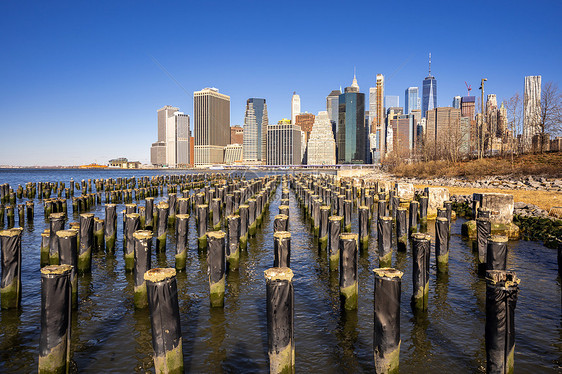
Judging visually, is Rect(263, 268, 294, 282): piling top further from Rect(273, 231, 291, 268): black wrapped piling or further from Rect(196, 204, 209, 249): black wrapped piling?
Rect(196, 204, 209, 249): black wrapped piling

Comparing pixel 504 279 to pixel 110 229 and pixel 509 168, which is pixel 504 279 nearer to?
pixel 110 229

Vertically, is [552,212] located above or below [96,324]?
above

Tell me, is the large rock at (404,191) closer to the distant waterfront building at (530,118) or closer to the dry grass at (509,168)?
the dry grass at (509,168)

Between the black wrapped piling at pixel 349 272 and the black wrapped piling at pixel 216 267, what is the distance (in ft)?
10.6

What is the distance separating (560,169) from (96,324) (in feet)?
146

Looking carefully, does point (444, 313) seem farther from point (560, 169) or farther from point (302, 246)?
point (560, 169)

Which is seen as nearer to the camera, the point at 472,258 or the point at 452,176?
the point at 472,258

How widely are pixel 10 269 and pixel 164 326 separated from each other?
230 inches

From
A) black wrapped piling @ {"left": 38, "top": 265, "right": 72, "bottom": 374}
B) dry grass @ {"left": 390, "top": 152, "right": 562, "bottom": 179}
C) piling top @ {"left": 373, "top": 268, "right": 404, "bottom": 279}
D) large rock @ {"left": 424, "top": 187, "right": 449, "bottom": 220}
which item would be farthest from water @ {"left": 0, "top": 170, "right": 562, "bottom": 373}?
dry grass @ {"left": 390, "top": 152, "right": 562, "bottom": 179}

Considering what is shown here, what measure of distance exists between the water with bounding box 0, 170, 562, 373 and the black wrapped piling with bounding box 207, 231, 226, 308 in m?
0.34

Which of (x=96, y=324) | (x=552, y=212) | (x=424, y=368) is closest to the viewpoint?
(x=424, y=368)

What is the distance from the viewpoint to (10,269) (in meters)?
8.85

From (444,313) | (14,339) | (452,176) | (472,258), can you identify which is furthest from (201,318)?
(452,176)

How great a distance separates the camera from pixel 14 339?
7.67m
